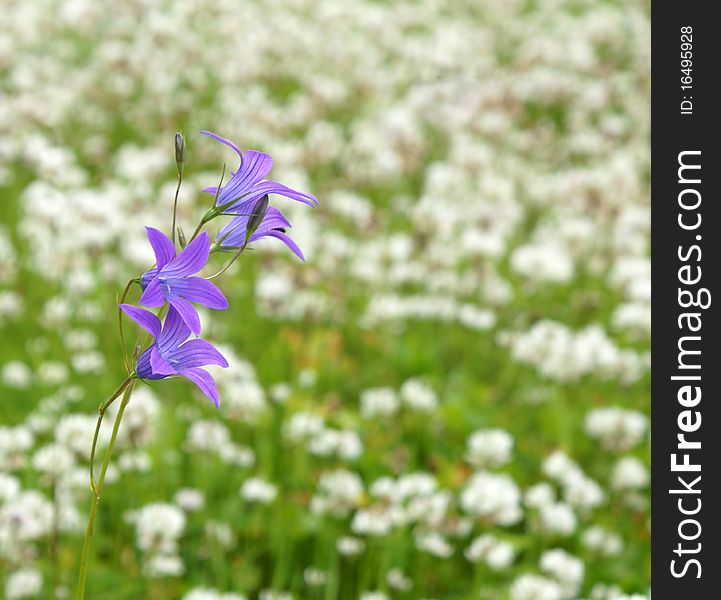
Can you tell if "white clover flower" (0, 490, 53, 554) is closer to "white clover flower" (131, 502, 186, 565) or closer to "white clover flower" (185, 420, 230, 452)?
"white clover flower" (131, 502, 186, 565)

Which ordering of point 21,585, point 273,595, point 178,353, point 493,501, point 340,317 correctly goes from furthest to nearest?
point 340,317
point 493,501
point 273,595
point 21,585
point 178,353

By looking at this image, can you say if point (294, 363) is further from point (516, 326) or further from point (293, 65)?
point (293, 65)

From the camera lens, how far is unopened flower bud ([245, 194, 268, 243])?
3.57 ft

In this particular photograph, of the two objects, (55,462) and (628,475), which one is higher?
(628,475)

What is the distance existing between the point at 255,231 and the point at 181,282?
125 millimetres

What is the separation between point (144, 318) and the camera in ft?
3.37

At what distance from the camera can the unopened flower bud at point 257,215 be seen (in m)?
1.09

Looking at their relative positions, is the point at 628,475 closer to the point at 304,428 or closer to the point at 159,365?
the point at 304,428

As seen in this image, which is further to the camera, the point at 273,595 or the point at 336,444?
the point at 336,444

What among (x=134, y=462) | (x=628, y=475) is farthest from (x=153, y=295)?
(x=628, y=475)

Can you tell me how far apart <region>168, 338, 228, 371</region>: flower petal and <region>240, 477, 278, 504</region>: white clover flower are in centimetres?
150

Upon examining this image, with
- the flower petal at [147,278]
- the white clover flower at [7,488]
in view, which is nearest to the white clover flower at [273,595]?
the white clover flower at [7,488]
